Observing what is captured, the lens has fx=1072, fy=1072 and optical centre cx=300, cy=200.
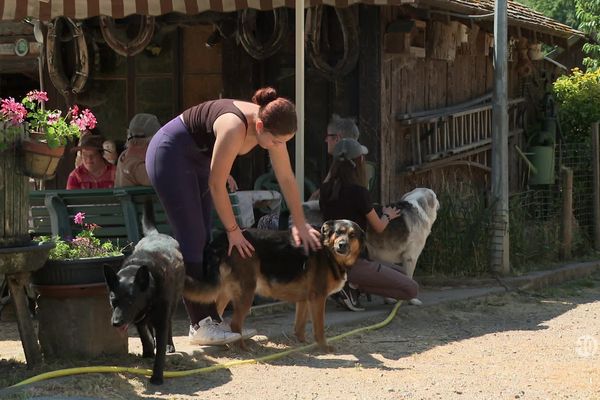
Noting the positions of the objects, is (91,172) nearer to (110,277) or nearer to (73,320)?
(73,320)

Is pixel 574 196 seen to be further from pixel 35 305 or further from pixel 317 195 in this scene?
pixel 35 305

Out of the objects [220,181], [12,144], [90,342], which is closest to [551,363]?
[220,181]

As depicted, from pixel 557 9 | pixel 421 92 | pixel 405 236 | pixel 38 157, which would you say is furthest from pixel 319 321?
pixel 557 9

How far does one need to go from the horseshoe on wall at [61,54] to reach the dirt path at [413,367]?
4.13m

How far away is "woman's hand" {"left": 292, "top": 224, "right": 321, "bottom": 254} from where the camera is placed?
717 centimetres

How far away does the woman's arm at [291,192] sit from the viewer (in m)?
6.95

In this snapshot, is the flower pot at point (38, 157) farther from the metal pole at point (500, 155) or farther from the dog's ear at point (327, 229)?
the metal pole at point (500, 155)

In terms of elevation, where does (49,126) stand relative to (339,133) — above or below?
below

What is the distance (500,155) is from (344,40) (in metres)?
2.00

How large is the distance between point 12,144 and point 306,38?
5.19 m

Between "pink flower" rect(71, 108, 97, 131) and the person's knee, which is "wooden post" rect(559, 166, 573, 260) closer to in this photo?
the person's knee

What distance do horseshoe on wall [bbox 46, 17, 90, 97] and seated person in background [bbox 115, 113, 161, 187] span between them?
3.32 metres

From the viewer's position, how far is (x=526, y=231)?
12.1m

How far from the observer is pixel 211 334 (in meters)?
6.96
